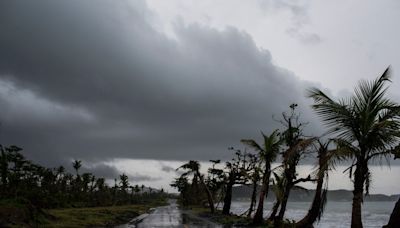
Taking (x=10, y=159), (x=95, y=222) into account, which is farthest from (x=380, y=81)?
(x=10, y=159)

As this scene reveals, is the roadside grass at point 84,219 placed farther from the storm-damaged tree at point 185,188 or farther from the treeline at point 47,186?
the storm-damaged tree at point 185,188

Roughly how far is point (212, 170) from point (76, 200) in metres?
50.5

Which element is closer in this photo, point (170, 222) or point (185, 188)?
point (170, 222)

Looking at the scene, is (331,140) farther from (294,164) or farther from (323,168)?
(294,164)

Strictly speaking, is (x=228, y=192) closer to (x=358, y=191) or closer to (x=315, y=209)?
(x=315, y=209)

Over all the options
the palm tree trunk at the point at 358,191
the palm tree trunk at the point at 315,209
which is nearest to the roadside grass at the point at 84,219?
the palm tree trunk at the point at 315,209

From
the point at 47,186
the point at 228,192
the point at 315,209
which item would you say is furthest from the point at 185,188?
the point at 315,209

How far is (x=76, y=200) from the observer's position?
97.7 metres

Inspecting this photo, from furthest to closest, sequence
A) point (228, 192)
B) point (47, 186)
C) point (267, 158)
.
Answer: point (47, 186) → point (228, 192) → point (267, 158)

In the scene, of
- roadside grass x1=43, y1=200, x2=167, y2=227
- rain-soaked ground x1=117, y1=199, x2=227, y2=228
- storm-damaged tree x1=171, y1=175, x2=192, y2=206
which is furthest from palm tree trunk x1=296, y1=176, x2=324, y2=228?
storm-damaged tree x1=171, y1=175, x2=192, y2=206

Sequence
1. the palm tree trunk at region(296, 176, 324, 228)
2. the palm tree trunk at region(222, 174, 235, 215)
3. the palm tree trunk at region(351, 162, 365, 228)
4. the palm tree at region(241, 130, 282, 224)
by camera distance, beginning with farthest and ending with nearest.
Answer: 1. the palm tree trunk at region(222, 174, 235, 215)
2. the palm tree at region(241, 130, 282, 224)
3. the palm tree trunk at region(296, 176, 324, 228)
4. the palm tree trunk at region(351, 162, 365, 228)

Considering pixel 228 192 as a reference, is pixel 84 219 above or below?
below

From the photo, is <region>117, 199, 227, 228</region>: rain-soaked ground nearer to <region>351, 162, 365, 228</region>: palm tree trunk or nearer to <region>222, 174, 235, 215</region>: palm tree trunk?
<region>222, 174, 235, 215</region>: palm tree trunk

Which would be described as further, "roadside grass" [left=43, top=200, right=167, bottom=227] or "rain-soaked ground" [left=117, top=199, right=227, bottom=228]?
"roadside grass" [left=43, top=200, right=167, bottom=227]
